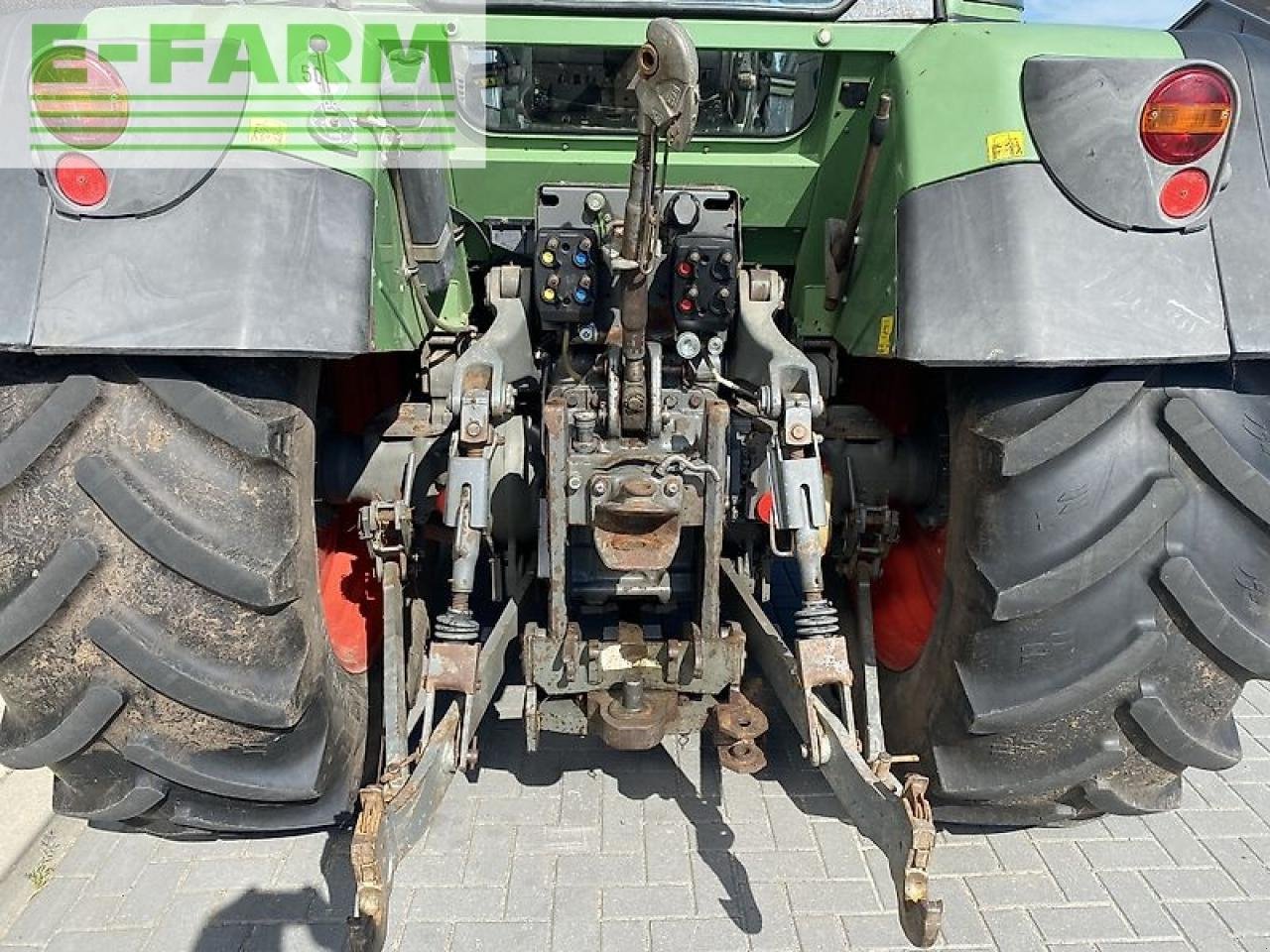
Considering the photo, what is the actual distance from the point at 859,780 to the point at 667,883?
0.82m

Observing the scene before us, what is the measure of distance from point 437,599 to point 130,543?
1.31 m

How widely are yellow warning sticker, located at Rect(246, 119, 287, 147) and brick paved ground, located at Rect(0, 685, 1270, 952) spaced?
1.83 meters

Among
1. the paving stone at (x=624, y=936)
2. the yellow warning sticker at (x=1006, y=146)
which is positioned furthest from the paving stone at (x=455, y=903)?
the yellow warning sticker at (x=1006, y=146)

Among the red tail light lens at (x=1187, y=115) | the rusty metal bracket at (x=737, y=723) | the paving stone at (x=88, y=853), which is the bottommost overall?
the paving stone at (x=88, y=853)

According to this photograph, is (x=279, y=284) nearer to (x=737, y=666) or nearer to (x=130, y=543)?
(x=130, y=543)

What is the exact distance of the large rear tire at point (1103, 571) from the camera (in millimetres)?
1836

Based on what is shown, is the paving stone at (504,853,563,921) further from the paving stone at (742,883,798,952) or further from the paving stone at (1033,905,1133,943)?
the paving stone at (1033,905,1133,943)

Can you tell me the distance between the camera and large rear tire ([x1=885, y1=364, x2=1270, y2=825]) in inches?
72.3

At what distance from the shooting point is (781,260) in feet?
8.96

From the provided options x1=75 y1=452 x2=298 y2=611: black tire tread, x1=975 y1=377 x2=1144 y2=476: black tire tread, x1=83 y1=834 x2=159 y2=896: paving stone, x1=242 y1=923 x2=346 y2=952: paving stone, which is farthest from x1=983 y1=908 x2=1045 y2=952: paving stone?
x1=83 y1=834 x2=159 y2=896: paving stone

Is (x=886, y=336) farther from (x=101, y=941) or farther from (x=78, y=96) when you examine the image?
(x=101, y=941)

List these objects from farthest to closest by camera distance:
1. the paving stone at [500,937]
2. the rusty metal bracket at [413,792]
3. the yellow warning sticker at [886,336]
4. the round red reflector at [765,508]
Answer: the paving stone at [500,937]
the round red reflector at [765,508]
the yellow warning sticker at [886,336]
the rusty metal bracket at [413,792]

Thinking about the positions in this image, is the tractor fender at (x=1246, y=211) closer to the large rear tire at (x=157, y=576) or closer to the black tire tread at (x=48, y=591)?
the large rear tire at (x=157, y=576)

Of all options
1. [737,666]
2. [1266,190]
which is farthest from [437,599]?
[1266,190]
